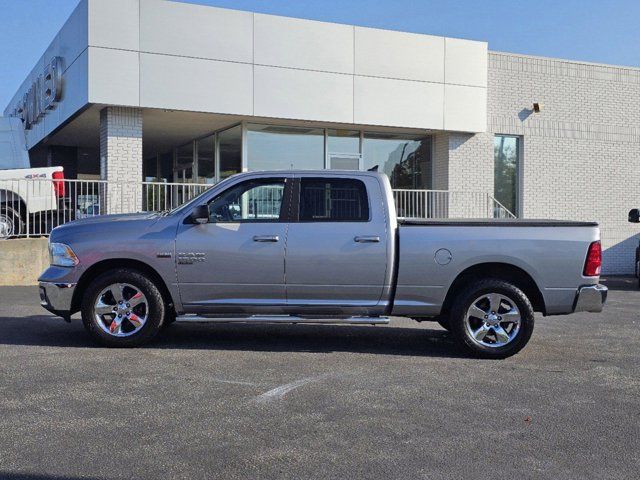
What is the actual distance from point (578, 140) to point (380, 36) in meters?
6.38

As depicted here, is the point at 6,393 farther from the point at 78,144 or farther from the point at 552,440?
the point at 78,144

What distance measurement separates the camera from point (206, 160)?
2059 cm

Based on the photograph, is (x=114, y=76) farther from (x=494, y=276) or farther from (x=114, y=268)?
(x=494, y=276)

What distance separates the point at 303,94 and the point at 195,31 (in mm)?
2767

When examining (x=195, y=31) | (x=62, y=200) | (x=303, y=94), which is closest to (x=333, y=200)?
(x=62, y=200)

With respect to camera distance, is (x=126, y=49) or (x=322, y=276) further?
(x=126, y=49)

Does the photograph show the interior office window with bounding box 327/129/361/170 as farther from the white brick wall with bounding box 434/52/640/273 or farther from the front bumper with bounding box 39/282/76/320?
the front bumper with bounding box 39/282/76/320

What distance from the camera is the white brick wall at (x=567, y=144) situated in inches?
729

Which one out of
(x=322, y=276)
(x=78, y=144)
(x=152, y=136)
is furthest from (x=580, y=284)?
(x=78, y=144)

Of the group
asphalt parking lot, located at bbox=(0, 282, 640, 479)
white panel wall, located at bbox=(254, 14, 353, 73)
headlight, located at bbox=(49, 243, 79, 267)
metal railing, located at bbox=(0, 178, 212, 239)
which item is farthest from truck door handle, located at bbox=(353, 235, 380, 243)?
white panel wall, located at bbox=(254, 14, 353, 73)

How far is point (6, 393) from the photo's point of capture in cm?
552

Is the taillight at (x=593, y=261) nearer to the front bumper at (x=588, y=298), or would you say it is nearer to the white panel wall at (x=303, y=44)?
the front bumper at (x=588, y=298)

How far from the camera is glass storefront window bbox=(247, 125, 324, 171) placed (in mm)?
17609

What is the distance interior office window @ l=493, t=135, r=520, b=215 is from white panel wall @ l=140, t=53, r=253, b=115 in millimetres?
6936
